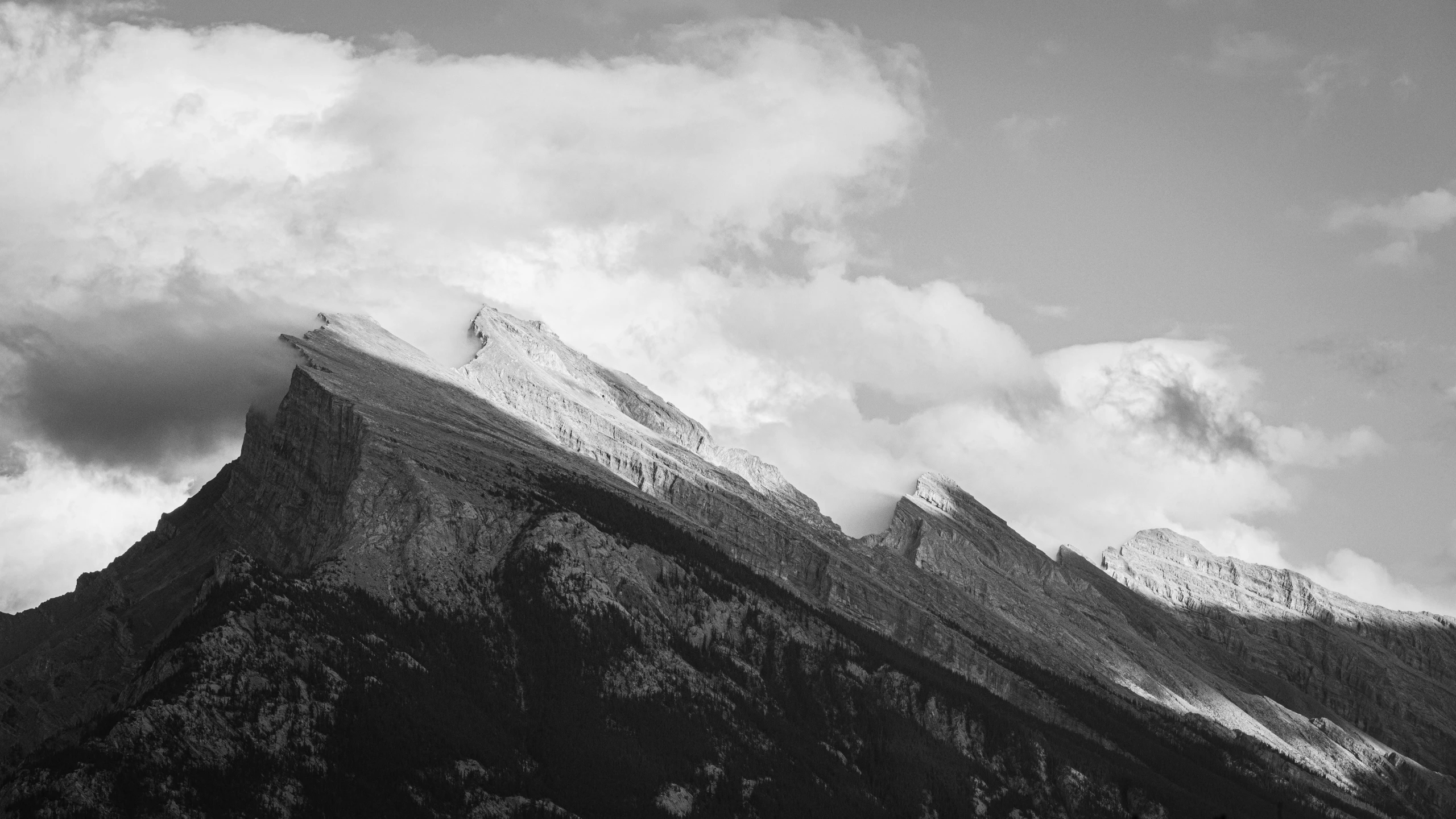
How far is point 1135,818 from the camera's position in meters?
130

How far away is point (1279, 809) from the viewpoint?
13338cm

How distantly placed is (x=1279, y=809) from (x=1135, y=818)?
11.7m
